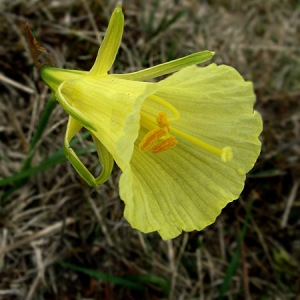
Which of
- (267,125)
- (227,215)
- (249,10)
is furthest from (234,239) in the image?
(249,10)

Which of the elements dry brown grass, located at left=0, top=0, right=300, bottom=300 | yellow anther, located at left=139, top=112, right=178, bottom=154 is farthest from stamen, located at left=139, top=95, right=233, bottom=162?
dry brown grass, located at left=0, top=0, right=300, bottom=300

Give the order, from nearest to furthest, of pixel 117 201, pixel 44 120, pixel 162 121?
pixel 162 121 → pixel 44 120 → pixel 117 201

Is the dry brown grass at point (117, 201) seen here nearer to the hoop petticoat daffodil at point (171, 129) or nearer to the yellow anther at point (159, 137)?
the hoop petticoat daffodil at point (171, 129)

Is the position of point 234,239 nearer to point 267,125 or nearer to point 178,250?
point 178,250

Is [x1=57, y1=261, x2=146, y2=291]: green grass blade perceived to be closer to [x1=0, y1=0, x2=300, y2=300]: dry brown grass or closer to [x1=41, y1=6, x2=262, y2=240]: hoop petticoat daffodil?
[x1=0, y1=0, x2=300, y2=300]: dry brown grass

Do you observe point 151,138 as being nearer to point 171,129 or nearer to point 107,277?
point 171,129

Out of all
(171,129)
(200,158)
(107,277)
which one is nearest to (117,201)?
(107,277)
